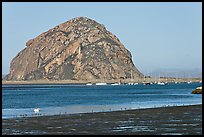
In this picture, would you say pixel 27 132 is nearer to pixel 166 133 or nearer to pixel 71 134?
pixel 71 134

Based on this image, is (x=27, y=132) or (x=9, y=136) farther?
(x=27, y=132)

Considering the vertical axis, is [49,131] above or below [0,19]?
below

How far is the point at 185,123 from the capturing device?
2752cm

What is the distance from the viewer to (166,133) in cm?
2283

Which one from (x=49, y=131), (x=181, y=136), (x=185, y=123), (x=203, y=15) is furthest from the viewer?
(x=185, y=123)

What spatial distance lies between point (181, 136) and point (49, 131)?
720cm

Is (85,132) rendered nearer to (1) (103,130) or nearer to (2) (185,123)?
(1) (103,130)

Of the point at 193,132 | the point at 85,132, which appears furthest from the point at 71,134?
the point at 193,132

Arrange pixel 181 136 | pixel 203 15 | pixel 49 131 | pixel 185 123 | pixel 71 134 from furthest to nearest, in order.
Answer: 1. pixel 185 123
2. pixel 49 131
3. pixel 71 134
4. pixel 181 136
5. pixel 203 15

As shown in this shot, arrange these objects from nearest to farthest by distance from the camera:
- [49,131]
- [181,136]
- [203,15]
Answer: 1. [203,15]
2. [181,136]
3. [49,131]

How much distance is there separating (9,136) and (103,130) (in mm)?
5093

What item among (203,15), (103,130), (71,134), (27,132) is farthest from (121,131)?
(203,15)

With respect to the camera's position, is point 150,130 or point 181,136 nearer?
point 181,136

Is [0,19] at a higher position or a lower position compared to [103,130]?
higher
